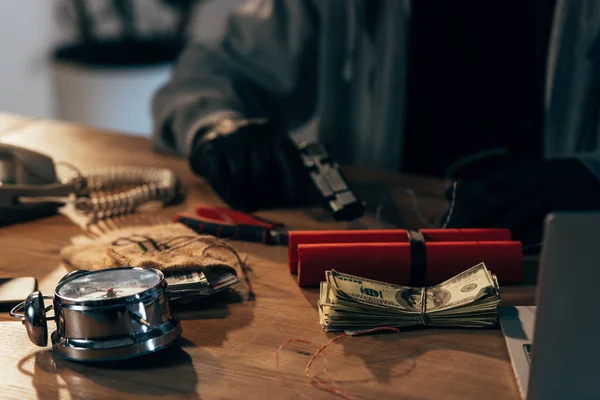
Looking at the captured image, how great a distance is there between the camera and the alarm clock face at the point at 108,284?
0.79 metres

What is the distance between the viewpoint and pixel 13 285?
Answer: 3.16ft

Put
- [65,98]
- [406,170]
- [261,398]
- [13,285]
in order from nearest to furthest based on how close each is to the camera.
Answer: [261,398]
[13,285]
[406,170]
[65,98]

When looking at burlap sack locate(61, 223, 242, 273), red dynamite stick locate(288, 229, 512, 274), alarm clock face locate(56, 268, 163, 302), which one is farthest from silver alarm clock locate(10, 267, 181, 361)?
red dynamite stick locate(288, 229, 512, 274)

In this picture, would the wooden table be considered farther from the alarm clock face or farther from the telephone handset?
the telephone handset

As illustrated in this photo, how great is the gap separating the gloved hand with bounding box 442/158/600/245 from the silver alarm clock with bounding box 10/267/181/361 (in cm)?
51

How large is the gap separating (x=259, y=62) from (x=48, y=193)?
0.73 metres

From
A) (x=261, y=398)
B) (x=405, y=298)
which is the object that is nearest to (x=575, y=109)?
(x=405, y=298)

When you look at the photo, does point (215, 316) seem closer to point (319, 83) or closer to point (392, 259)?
point (392, 259)

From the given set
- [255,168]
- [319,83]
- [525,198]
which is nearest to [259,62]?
[319,83]

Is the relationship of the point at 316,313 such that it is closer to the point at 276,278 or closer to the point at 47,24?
the point at 276,278

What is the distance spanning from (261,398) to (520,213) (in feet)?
1.80

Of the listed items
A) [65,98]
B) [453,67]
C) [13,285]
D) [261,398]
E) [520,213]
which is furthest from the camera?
[65,98]

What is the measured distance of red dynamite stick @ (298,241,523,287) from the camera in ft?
3.11

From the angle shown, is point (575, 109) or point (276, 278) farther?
point (575, 109)
